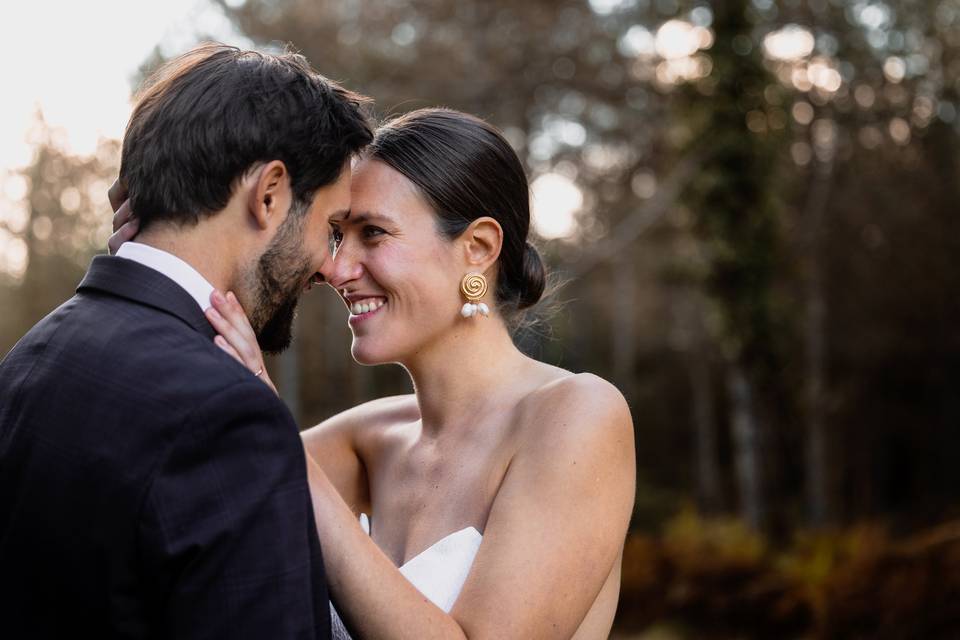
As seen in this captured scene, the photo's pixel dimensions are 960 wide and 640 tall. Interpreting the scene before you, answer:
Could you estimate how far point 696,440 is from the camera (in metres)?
28.2

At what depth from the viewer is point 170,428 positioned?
1.68 m

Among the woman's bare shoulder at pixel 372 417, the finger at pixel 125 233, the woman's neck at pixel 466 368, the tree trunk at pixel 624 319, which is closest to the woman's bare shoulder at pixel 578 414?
the woman's neck at pixel 466 368

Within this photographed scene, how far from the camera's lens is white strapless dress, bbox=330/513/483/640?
2588mm

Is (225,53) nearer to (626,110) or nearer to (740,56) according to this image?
(740,56)

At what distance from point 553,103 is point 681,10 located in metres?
3.65

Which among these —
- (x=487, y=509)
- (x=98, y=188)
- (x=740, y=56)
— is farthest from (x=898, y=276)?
(x=487, y=509)

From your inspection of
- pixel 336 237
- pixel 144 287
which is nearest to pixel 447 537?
pixel 336 237

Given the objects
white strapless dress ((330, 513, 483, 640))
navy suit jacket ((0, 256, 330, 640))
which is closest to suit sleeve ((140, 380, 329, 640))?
navy suit jacket ((0, 256, 330, 640))

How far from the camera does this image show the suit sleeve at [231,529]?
1.64m

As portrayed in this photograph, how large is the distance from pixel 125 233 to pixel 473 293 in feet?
3.94

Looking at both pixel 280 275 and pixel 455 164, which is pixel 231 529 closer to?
pixel 280 275

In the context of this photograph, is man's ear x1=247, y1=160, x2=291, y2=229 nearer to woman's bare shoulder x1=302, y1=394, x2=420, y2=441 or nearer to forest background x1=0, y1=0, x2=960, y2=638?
forest background x1=0, y1=0, x2=960, y2=638

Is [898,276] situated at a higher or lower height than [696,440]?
higher

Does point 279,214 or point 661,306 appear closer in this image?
point 279,214
